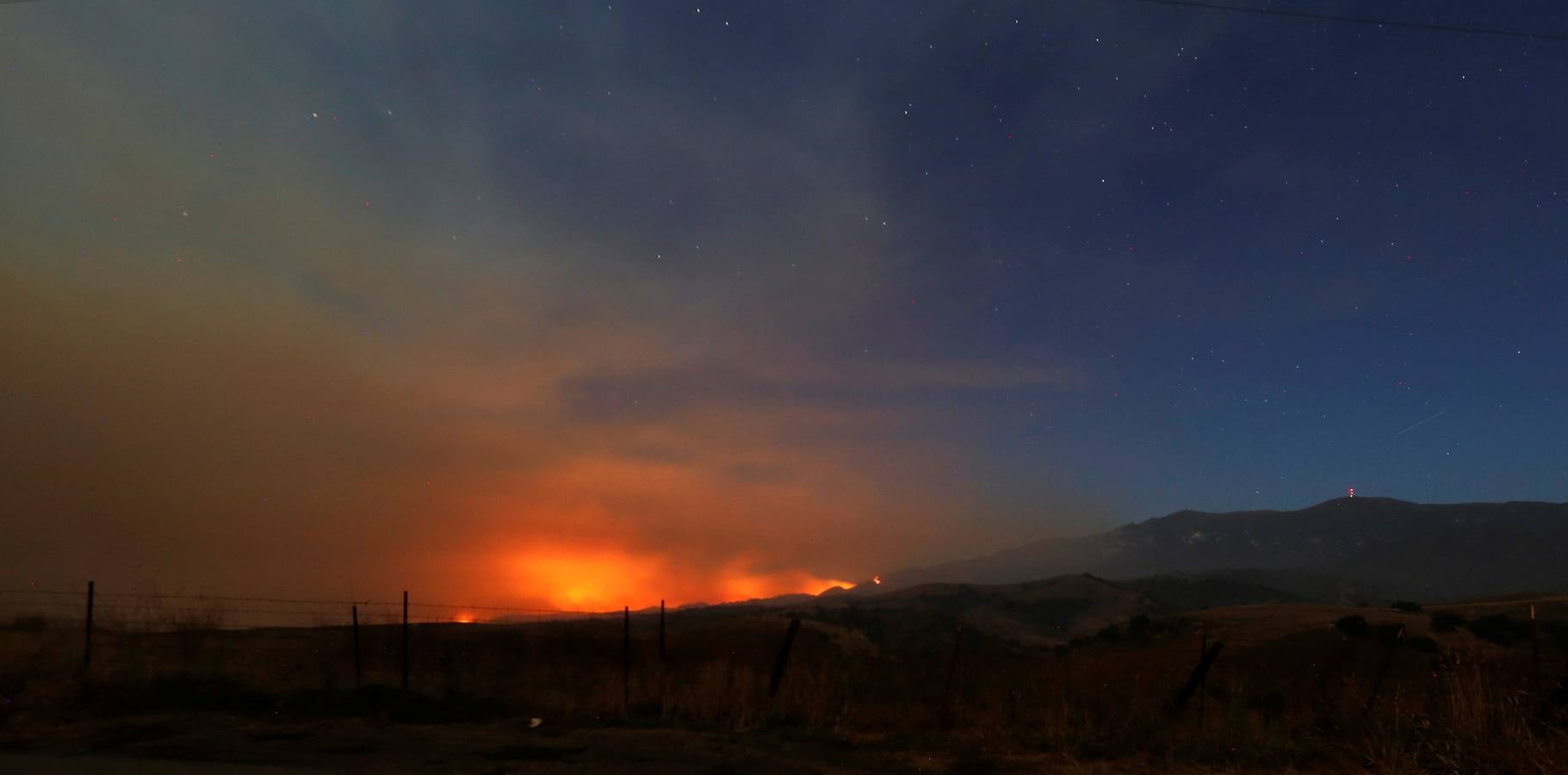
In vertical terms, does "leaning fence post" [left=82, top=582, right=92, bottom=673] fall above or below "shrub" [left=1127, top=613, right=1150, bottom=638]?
above

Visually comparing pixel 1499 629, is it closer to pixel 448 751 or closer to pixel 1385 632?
pixel 1385 632

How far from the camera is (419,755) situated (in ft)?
36.2

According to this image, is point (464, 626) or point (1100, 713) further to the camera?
point (464, 626)

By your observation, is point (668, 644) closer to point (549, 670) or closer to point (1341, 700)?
point (549, 670)

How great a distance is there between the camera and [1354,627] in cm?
3116

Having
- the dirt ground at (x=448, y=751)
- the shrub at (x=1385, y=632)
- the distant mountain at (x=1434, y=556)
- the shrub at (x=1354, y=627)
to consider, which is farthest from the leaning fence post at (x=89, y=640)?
the distant mountain at (x=1434, y=556)

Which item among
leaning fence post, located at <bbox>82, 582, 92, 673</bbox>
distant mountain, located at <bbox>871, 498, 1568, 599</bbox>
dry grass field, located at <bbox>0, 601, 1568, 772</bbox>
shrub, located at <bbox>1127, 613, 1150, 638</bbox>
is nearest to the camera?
dry grass field, located at <bbox>0, 601, 1568, 772</bbox>

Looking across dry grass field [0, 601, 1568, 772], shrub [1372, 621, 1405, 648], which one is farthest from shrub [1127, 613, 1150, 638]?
dry grass field [0, 601, 1568, 772]

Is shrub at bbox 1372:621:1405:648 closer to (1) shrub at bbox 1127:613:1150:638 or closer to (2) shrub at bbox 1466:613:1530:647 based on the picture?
(2) shrub at bbox 1466:613:1530:647

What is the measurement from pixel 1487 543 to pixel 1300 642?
15114 cm

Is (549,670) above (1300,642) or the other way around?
above

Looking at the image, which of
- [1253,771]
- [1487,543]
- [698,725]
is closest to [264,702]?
[698,725]

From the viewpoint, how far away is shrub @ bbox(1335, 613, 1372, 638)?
1211 inches

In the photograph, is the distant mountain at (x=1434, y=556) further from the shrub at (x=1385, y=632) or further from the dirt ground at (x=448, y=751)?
the dirt ground at (x=448, y=751)
